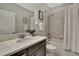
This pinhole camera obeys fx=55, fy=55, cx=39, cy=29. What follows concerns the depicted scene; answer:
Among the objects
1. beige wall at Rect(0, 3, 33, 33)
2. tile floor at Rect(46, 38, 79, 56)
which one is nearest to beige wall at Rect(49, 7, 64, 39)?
tile floor at Rect(46, 38, 79, 56)

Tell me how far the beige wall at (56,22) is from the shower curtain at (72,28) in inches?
16.5

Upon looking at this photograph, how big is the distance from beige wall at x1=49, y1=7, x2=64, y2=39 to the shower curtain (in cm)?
42

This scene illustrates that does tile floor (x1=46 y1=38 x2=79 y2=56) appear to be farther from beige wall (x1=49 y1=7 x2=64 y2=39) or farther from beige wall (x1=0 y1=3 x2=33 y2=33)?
beige wall (x1=0 y1=3 x2=33 y2=33)

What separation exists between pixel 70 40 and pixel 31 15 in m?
1.77

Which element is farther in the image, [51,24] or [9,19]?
[51,24]

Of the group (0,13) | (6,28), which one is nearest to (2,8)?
(0,13)

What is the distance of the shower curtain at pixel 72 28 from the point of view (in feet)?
6.64

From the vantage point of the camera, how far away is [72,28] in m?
2.13

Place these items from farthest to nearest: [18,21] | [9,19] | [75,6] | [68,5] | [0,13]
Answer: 1. [68,5]
2. [75,6]
3. [18,21]
4. [9,19]
5. [0,13]

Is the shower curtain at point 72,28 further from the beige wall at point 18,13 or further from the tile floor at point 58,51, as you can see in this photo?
the beige wall at point 18,13

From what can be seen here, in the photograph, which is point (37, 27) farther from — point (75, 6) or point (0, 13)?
point (75, 6)

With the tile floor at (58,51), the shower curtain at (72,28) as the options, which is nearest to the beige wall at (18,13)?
the tile floor at (58,51)

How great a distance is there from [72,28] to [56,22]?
2.97 feet

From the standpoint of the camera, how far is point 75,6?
2.05 meters
